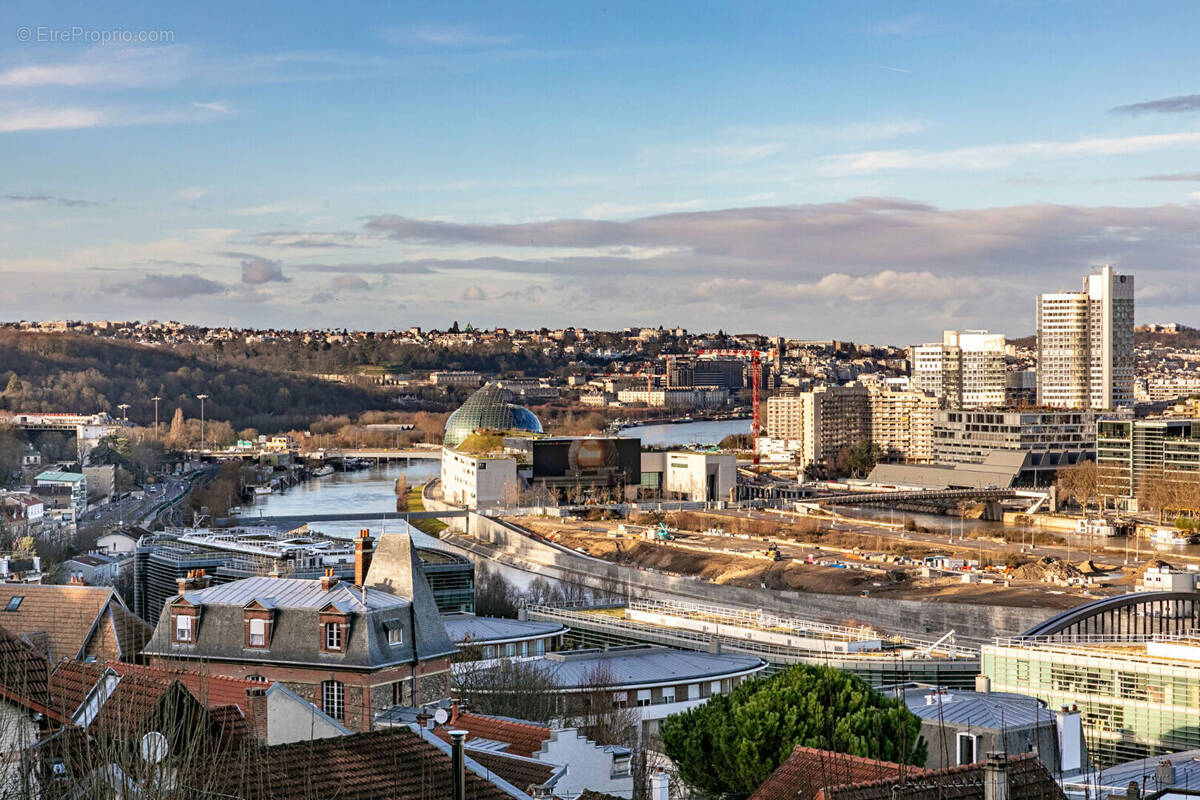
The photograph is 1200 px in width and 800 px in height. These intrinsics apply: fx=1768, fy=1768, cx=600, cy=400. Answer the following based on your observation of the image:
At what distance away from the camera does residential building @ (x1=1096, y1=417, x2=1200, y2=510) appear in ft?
147

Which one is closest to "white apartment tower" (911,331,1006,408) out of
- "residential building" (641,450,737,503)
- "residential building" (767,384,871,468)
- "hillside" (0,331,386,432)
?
"residential building" (767,384,871,468)

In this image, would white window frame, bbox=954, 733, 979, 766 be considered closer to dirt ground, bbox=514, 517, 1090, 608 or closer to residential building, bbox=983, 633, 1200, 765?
residential building, bbox=983, 633, 1200, 765

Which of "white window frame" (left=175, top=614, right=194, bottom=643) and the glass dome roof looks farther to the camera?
the glass dome roof

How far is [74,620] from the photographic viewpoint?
10594 mm

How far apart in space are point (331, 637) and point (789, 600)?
49.9 ft

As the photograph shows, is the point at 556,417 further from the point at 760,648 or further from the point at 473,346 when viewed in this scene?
the point at 760,648

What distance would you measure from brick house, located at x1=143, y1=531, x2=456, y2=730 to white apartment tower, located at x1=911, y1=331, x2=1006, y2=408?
204 ft

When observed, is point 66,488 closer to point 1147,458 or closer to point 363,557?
point 1147,458

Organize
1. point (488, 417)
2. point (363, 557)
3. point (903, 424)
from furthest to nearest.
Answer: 1. point (903, 424)
2. point (488, 417)
3. point (363, 557)

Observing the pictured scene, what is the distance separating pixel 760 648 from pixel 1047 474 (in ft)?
130

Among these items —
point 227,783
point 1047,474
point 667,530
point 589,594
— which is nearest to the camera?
point 227,783

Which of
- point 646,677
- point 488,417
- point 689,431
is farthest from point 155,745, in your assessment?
point 689,431

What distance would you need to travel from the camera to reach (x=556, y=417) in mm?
92250

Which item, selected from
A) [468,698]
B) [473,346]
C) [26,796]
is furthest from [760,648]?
[473,346]
